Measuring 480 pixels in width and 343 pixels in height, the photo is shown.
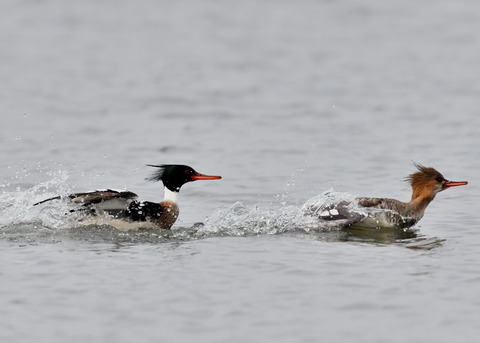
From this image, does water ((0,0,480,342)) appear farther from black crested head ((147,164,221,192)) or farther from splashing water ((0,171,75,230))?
black crested head ((147,164,221,192))

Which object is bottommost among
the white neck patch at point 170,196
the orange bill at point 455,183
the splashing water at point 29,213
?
the splashing water at point 29,213

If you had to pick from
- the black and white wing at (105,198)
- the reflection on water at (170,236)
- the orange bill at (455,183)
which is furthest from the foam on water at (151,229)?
the orange bill at (455,183)

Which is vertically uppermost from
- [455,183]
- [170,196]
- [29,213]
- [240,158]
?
[240,158]

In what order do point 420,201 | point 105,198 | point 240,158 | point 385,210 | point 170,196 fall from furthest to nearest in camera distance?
point 240,158 → point 420,201 → point 170,196 → point 385,210 → point 105,198

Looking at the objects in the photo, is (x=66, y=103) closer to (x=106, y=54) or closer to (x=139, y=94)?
(x=139, y=94)

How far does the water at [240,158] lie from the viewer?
23.3 feet

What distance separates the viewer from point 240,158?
1445 cm

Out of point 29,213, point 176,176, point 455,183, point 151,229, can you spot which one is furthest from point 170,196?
point 455,183

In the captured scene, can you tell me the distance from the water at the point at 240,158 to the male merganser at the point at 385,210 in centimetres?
19

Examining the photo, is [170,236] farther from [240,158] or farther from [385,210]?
[240,158]

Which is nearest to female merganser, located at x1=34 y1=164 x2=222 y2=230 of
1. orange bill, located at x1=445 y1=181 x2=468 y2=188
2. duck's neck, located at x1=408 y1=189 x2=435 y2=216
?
duck's neck, located at x1=408 y1=189 x2=435 y2=216

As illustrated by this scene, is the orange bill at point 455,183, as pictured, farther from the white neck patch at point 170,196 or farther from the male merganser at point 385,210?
the white neck patch at point 170,196

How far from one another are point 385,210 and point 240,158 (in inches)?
171

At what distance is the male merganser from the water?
193mm
